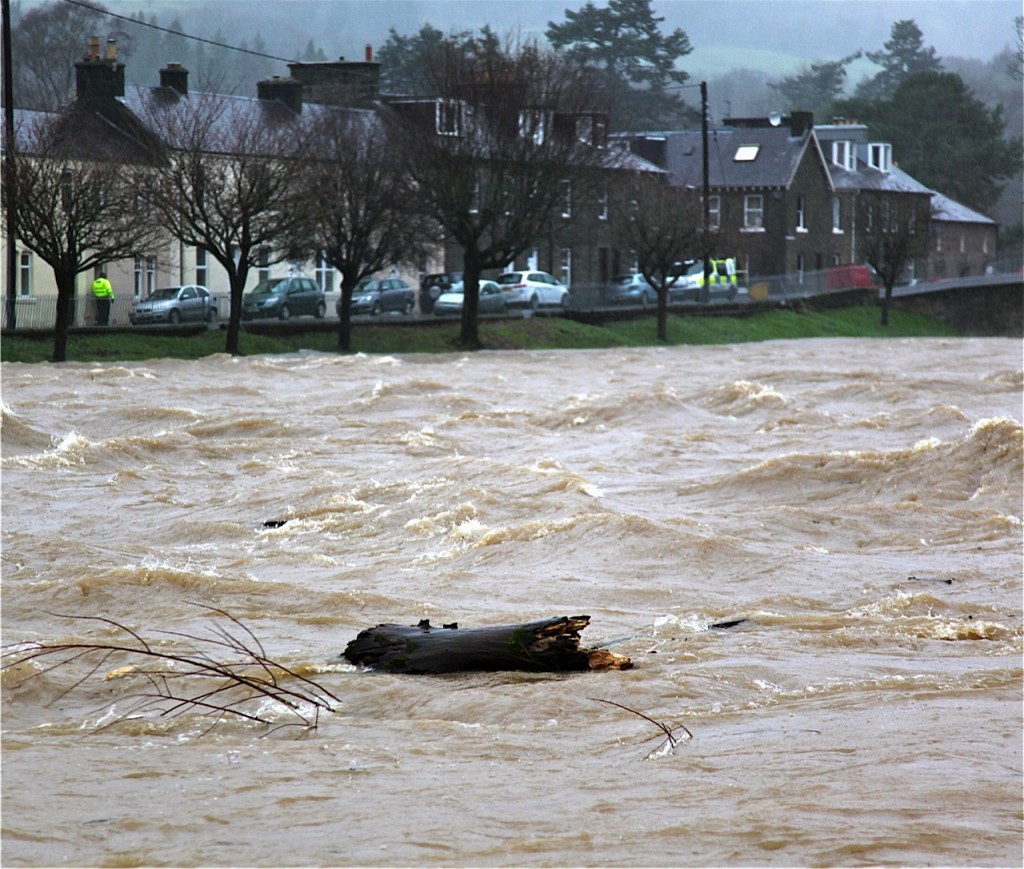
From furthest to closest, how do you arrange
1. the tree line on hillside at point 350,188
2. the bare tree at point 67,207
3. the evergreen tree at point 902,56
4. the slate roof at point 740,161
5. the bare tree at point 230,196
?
the evergreen tree at point 902,56 → the slate roof at point 740,161 → the bare tree at point 230,196 → the tree line on hillside at point 350,188 → the bare tree at point 67,207

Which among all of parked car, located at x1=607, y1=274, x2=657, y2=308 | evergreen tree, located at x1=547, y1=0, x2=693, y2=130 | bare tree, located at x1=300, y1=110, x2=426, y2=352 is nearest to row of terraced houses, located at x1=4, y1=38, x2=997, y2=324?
parked car, located at x1=607, y1=274, x2=657, y2=308

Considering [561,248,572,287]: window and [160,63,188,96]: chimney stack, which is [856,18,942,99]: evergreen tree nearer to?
[561,248,572,287]: window

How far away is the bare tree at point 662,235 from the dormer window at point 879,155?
34.2 m

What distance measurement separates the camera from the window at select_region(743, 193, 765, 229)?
2992 inches

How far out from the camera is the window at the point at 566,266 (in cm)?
6738

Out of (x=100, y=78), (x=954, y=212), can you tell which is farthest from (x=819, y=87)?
(x=100, y=78)

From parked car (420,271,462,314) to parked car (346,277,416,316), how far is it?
618 mm

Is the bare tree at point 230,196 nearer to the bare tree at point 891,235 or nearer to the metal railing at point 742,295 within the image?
the metal railing at point 742,295

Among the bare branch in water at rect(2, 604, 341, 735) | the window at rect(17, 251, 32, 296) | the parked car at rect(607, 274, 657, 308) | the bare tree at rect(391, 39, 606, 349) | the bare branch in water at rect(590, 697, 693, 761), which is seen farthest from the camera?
the parked car at rect(607, 274, 657, 308)

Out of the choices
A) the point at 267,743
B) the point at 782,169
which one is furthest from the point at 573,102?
the point at 267,743

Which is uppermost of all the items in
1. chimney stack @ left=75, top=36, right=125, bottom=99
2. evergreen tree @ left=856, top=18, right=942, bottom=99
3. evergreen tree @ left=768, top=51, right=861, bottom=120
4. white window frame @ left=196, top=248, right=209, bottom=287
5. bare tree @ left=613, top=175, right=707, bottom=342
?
evergreen tree @ left=856, top=18, right=942, bottom=99

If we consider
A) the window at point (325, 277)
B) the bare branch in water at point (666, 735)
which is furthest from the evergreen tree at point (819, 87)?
the bare branch in water at point (666, 735)

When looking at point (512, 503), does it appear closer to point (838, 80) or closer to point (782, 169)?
point (782, 169)

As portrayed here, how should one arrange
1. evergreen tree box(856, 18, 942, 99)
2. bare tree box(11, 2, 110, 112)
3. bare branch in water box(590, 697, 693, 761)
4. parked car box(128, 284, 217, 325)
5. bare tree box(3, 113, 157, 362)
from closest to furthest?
bare branch in water box(590, 697, 693, 761) → bare tree box(3, 113, 157, 362) → parked car box(128, 284, 217, 325) → bare tree box(11, 2, 110, 112) → evergreen tree box(856, 18, 942, 99)
